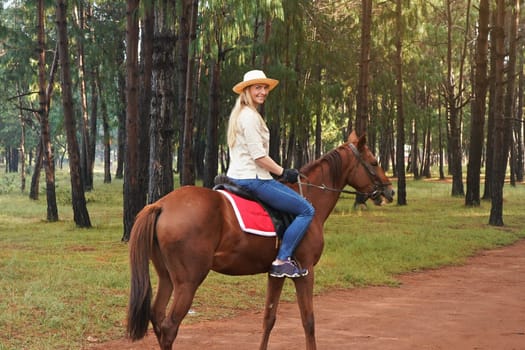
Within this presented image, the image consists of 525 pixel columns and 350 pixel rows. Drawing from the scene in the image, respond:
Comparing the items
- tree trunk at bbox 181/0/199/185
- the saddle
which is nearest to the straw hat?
the saddle

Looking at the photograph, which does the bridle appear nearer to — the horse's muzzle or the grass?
the horse's muzzle

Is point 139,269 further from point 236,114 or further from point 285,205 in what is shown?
point 236,114

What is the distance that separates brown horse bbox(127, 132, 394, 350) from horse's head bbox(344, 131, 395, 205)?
922 millimetres

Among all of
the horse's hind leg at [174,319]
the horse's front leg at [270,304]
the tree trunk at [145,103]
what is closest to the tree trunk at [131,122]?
the tree trunk at [145,103]

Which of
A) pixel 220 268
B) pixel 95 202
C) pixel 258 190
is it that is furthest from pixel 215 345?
pixel 95 202

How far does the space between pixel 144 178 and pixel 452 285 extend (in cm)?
814

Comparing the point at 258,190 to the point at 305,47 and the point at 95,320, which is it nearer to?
the point at 95,320

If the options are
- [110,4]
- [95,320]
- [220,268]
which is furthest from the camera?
[110,4]

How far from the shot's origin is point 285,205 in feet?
19.6

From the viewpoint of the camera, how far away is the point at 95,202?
26.2 m

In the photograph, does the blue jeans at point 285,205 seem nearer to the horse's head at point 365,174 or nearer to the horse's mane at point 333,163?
the horse's mane at point 333,163

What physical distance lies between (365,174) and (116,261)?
20.7ft

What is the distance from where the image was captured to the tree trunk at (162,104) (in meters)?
13.5

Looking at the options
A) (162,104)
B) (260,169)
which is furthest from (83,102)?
(260,169)
